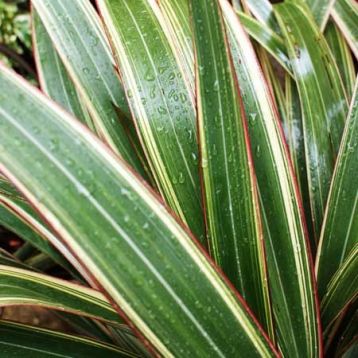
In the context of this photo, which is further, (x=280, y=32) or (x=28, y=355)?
(x=280, y=32)

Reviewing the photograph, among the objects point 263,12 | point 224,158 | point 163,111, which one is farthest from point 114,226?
point 263,12

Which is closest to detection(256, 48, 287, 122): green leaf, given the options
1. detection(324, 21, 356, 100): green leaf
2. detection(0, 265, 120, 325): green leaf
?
detection(324, 21, 356, 100): green leaf

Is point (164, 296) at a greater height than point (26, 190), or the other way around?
point (26, 190)

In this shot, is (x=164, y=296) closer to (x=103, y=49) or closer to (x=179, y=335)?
(x=179, y=335)

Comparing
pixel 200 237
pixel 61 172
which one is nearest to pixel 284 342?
pixel 200 237

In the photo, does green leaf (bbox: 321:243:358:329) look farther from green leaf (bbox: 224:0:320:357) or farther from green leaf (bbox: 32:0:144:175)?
green leaf (bbox: 32:0:144:175)

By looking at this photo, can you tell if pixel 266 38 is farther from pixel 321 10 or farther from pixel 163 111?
pixel 163 111
